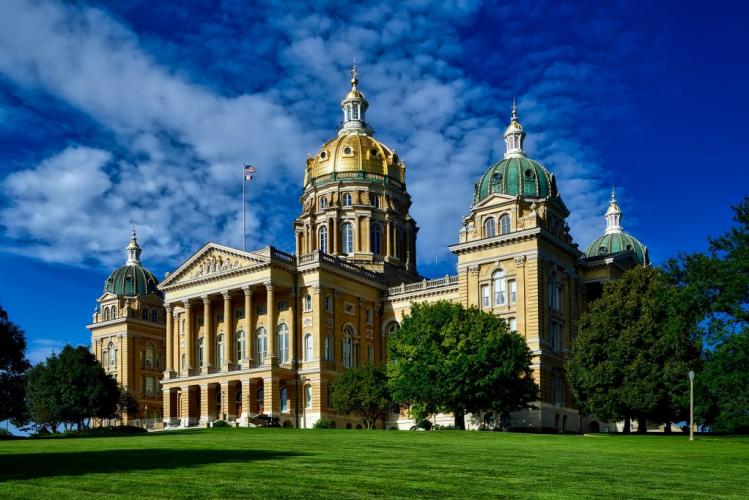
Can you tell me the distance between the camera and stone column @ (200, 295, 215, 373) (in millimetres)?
93750

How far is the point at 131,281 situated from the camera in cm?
12575

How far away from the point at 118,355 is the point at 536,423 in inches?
2542

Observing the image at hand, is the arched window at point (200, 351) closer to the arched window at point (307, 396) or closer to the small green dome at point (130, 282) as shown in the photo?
the arched window at point (307, 396)

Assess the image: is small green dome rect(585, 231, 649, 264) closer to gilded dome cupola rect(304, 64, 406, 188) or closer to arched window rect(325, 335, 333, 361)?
gilded dome cupola rect(304, 64, 406, 188)

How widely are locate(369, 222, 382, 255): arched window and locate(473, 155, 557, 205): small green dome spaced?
74.7 feet

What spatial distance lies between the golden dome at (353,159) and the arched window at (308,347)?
26.0m

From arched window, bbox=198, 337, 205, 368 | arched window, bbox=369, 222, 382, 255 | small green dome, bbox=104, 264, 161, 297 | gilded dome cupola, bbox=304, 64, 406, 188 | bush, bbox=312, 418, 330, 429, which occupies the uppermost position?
gilded dome cupola, bbox=304, 64, 406, 188

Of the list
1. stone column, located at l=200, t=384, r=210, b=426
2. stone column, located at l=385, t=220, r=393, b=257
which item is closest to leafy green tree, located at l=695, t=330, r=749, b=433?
stone column, located at l=200, t=384, r=210, b=426

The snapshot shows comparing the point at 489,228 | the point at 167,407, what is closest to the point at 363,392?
the point at 489,228

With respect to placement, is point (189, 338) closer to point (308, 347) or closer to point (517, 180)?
point (308, 347)

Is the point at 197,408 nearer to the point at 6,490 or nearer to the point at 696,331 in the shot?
the point at 696,331

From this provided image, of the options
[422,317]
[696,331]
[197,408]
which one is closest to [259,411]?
[197,408]

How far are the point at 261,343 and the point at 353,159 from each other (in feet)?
95.1

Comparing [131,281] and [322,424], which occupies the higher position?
[131,281]
